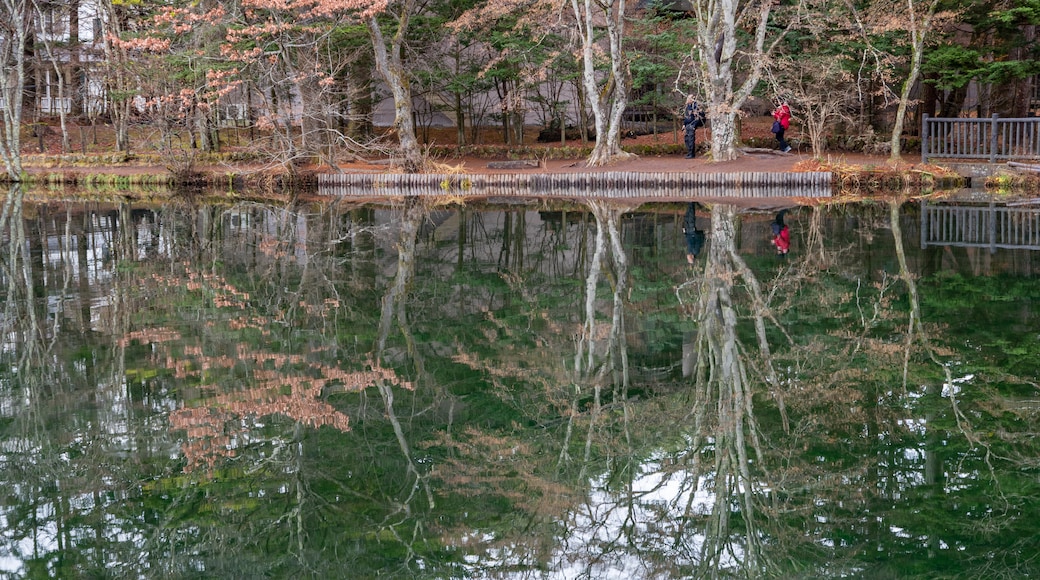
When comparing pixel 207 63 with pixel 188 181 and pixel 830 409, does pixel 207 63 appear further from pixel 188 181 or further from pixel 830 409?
pixel 830 409

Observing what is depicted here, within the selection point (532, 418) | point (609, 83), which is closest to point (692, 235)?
point (532, 418)

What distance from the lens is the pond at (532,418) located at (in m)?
4.66

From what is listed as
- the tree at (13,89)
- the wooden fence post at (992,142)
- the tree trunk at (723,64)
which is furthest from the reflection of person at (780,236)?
the tree at (13,89)

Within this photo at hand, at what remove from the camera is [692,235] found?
1520 centimetres

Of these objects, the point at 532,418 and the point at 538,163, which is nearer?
the point at 532,418

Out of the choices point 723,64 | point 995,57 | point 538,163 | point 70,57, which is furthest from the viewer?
point 70,57

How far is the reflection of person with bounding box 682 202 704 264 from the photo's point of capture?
13388 millimetres

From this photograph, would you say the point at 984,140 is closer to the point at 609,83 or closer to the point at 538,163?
the point at 609,83

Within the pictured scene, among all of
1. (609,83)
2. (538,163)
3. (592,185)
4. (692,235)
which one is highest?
(609,83)

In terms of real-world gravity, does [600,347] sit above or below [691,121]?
below

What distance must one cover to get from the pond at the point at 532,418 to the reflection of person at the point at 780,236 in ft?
1.01

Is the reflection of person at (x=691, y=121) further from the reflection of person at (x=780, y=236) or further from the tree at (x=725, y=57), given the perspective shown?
the reflection of person at (x=780, y=236)

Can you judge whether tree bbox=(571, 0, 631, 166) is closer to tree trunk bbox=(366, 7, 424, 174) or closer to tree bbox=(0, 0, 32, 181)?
tree trunk bbox=(366, 7, 424, 174)

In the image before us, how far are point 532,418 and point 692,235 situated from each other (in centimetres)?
900
